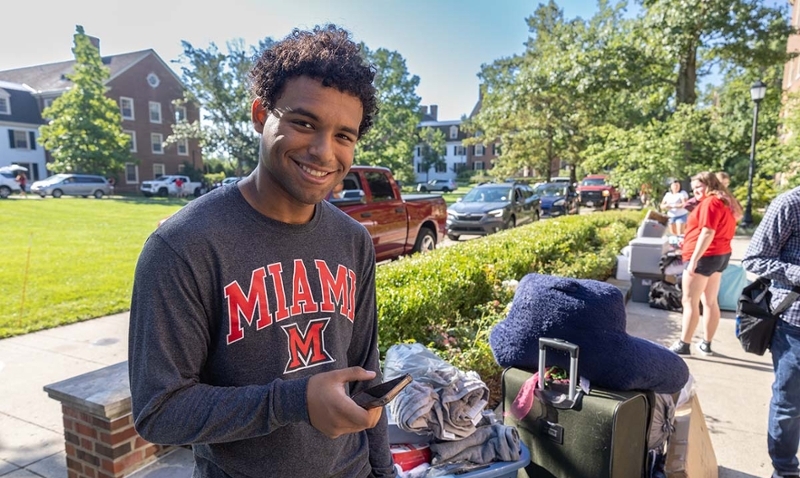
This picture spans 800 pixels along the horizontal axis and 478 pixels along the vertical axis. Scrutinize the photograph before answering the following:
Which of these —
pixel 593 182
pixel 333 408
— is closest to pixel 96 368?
pixel 333 408

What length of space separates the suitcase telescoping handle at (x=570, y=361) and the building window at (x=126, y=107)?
46412mm

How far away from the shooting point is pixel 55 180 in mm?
30203

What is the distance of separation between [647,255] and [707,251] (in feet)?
7.73

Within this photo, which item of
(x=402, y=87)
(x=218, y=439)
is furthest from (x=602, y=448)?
(x=402, y=87)

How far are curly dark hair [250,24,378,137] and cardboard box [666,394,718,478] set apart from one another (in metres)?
2.41

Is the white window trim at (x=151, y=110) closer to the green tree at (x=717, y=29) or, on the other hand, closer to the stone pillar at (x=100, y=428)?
the green tree at (x=717, y=29)

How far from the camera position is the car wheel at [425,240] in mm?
10266

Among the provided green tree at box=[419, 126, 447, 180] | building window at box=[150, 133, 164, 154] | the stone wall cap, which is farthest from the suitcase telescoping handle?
green tree at box=[419, 126, 447, 180]

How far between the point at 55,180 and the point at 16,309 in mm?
29204

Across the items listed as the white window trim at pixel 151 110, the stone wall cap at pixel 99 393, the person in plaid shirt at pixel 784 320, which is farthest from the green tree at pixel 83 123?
the person in plaid shirt at pixel 784 320

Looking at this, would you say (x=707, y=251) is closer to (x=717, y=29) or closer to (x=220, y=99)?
(x=717, y=29)

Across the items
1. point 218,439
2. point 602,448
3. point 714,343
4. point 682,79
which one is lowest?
point 714,343

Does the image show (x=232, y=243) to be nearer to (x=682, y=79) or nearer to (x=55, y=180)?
(x=682, y=79)

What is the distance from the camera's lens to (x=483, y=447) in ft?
7.09
